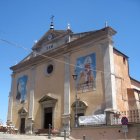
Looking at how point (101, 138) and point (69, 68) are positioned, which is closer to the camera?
point (101, 138)

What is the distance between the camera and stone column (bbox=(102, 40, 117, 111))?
20062 millimetres

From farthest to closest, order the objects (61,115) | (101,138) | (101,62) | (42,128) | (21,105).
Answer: (21,105), (42,128), (61,115), (101,62), (101,138)

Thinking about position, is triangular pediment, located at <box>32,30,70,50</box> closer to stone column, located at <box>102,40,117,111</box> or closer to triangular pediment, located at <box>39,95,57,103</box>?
stone column, located at <box>102,40,117,111</box>

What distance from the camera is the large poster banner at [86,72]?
2205cm

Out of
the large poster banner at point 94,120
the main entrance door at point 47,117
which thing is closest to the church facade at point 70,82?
the main entrance door at point 47,117

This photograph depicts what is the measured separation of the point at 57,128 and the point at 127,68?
8.44m

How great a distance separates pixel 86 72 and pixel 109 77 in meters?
2.53

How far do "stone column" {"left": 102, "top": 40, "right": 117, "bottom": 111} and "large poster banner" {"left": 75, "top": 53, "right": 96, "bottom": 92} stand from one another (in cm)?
124

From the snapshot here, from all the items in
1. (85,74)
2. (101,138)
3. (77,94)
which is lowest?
(101,138)

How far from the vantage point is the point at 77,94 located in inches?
896

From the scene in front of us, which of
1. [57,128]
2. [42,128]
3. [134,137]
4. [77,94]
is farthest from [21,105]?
[134,137]

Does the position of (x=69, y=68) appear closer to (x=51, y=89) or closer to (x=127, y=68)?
(x=51, y=89)

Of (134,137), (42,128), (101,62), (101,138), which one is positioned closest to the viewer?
(134,137)

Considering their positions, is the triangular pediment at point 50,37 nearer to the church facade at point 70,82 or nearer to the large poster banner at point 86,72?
the church facade at point 70,82
